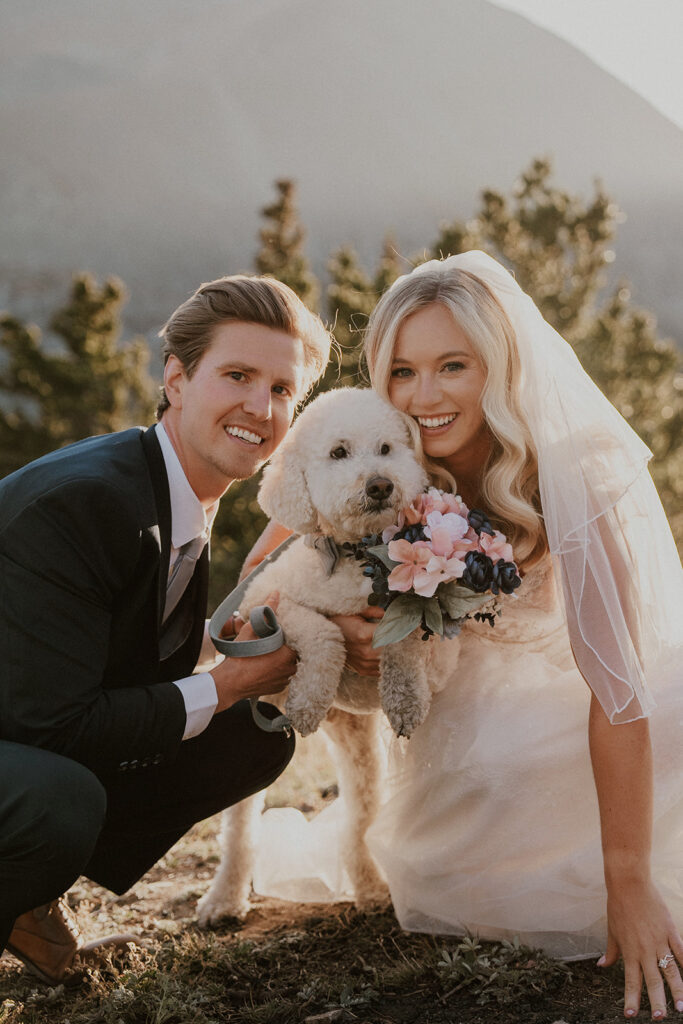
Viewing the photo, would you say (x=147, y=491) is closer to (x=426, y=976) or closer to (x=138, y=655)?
(x=138, y=655)

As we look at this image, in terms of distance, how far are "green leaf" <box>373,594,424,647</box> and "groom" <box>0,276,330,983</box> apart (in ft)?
1.36

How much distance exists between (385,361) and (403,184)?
97.9 metres

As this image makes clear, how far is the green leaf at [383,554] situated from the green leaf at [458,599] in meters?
0.17

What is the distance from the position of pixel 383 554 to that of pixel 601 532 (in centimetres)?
71

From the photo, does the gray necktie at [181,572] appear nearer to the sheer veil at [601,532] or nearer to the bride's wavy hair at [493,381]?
the bride's wavy hair at [493,381]

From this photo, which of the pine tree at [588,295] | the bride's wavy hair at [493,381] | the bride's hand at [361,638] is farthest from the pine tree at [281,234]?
the bride's hand at [361,638]

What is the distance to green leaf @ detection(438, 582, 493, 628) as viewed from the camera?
2729 millimetres

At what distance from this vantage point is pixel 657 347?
36.5ft

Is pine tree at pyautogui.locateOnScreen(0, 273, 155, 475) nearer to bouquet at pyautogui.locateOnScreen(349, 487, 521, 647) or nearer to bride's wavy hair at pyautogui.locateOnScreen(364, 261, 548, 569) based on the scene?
bride's wavy hair at pyautogui.locateOnScreen(364, 261, 548, 569)

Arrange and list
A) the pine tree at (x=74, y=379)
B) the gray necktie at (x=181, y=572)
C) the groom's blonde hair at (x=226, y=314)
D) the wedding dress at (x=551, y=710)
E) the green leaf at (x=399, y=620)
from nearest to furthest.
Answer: the green leaf at (x=399, y=620) < the wedding dress at (x=551, y=710) < the gray necktie at (x=181, y=572) < the groom's blonde hair at (x=226, y=314) < the pine tree at (x=74, y=379)

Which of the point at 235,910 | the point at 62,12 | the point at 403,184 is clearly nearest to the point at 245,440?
the point at 235,910

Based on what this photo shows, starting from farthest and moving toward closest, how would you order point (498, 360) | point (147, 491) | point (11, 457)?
point (11, 457)
point (498, 360)
point (147, 491)

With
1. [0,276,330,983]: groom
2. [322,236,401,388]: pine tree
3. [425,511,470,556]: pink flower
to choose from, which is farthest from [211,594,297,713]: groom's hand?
[322,236,401,388]: pine tree

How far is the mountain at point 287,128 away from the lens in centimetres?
8525
